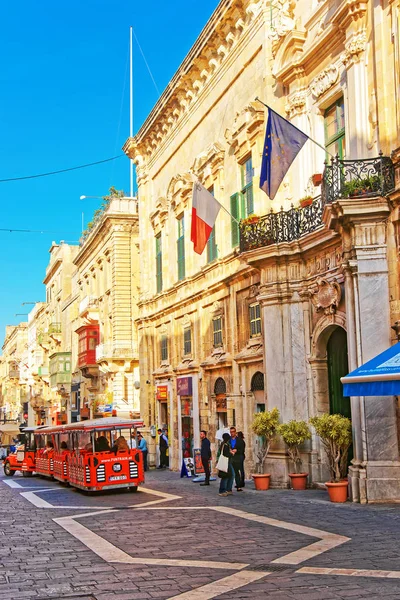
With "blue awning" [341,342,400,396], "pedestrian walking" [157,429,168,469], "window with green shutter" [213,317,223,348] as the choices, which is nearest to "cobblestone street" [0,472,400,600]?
"blue awning" [341,342,400,396]

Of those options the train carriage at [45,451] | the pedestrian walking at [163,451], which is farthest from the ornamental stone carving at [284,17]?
the pedestrian walking at [163,451]

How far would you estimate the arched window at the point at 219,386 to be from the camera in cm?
2648

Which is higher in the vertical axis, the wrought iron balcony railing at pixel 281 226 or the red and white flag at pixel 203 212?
the red and white flag at pixel 203 212

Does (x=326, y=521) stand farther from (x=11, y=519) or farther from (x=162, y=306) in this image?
(x=162, y=306)

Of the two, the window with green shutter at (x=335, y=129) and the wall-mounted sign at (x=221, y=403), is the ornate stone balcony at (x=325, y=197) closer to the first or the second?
the window with green shutter at (x=335, y=129)

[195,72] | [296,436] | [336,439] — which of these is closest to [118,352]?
[195,72]

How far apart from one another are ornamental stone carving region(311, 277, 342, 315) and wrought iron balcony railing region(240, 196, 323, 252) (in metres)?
1.38

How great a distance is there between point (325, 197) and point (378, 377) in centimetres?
490

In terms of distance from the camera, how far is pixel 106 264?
153 feet

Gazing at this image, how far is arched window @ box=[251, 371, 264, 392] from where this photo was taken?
23.1 meters

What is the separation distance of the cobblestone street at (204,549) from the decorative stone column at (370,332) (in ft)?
2.98

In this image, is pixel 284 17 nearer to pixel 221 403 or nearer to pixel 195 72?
pixel 195 72

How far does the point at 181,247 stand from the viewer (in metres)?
31.3

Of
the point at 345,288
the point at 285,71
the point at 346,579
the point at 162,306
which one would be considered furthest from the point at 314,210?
the point at 162,306
